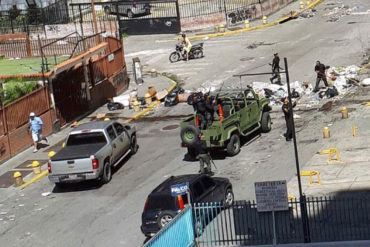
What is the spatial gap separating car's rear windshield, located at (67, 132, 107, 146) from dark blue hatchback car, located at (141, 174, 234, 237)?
19.2 ft

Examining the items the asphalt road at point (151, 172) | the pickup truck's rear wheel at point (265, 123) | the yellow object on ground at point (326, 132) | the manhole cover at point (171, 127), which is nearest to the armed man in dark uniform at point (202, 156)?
the asphalt road at point (151, 172)

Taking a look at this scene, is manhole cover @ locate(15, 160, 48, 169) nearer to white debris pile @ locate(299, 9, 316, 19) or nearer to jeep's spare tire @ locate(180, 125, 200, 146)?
jeep's spare tire @ locate(180, 125, 200, 146)

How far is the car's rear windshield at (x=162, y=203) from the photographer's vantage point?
1998cm

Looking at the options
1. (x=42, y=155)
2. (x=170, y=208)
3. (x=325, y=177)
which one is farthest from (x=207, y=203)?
(x=42, y=155)

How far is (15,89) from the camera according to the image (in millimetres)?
33156

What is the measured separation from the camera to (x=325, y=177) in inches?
934

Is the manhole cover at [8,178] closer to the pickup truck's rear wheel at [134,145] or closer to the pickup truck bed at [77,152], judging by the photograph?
the pickup truck bed at [77,152]

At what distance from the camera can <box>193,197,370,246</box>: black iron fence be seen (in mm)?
18375

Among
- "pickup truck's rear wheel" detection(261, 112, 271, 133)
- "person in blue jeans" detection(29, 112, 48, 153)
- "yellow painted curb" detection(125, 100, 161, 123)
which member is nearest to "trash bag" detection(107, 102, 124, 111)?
"yellow painted curb" detection(125, 100, 161, 123)

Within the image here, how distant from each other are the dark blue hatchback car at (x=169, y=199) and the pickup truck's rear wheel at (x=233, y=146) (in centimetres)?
545

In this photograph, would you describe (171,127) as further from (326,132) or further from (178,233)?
(178,233)

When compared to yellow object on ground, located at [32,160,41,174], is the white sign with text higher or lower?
higher

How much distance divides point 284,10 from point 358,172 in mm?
33371

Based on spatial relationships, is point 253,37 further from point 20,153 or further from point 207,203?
point 207,203
